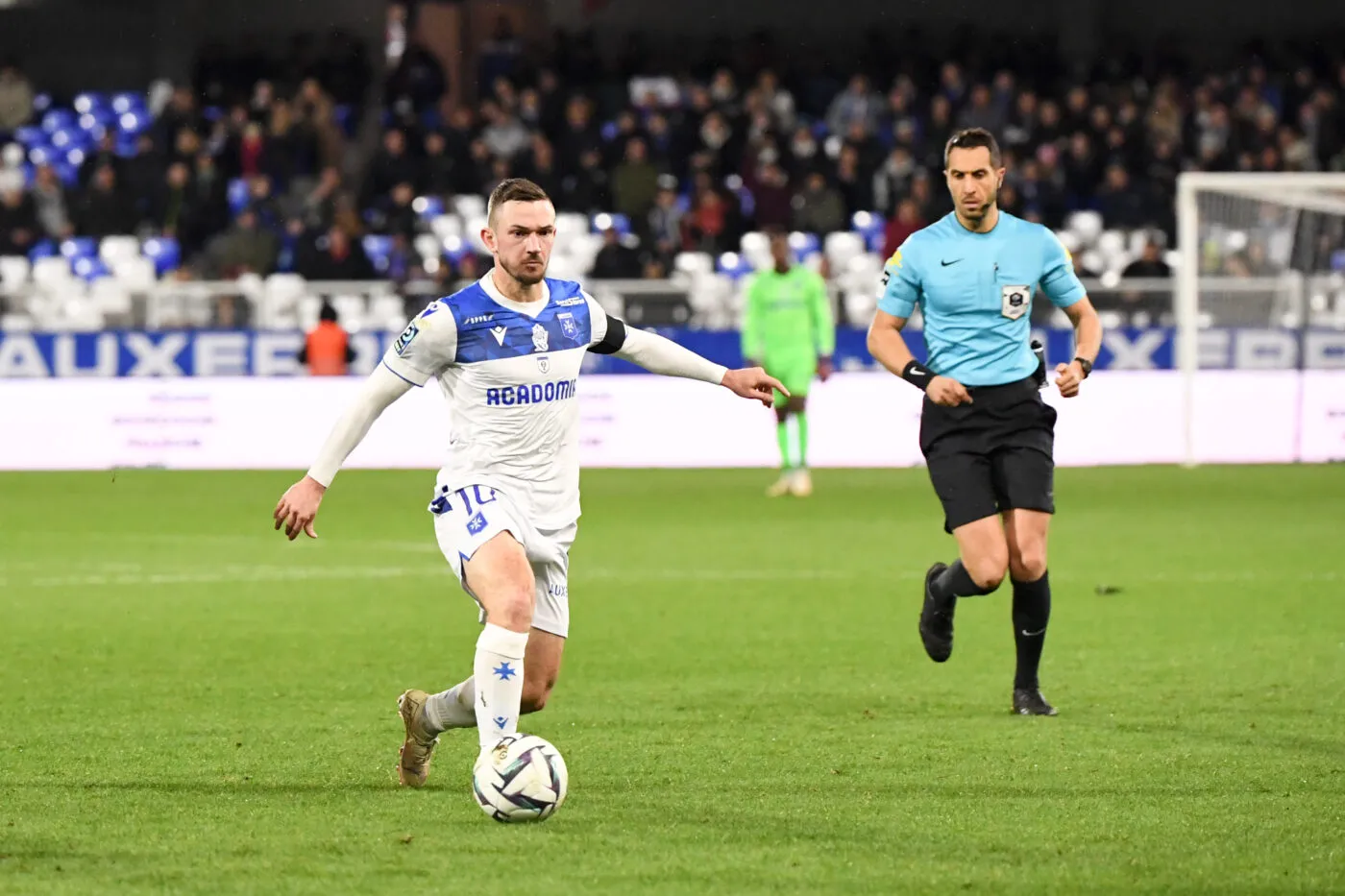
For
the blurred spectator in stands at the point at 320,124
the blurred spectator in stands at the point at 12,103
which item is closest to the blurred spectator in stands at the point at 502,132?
the blurred spectator in stands at the point at 320,124

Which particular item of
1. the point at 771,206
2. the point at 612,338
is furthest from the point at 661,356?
the point at 771,206

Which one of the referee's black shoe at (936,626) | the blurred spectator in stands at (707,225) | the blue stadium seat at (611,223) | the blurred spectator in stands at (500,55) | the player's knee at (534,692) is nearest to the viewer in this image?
the player's knee at (534,692)

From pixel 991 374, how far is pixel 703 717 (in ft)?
5.26

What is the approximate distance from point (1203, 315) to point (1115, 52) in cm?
1054

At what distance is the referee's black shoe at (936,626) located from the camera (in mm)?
8523

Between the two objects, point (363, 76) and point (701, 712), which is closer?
point (701, 712)

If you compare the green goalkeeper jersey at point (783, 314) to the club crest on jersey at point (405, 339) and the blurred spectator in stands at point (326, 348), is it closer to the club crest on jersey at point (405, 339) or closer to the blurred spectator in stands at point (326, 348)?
the blurred spectator in stands at point (326, 348)

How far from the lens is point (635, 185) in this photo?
1105 inches

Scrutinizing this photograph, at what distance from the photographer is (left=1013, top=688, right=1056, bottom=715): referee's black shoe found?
8.04 meters

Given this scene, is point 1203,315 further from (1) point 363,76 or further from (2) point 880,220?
(1) point 363,76

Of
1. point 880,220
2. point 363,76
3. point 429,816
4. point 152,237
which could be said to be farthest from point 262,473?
point 429,816

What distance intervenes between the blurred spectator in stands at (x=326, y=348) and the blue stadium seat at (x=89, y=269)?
5.36m

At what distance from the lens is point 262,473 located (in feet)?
69.7

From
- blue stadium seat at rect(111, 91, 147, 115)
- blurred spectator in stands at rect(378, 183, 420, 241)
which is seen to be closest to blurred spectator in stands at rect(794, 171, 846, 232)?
blurred spectator in stands at rect(378, 183, 420, 241)
